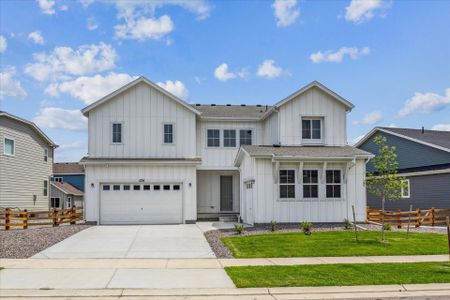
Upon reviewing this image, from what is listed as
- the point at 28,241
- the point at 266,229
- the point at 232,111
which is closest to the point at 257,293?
the point at 28,241

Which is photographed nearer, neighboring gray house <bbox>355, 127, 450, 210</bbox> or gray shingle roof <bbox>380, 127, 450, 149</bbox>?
neighboring gray house <bbox>355, 127, 450, 210</bbox>

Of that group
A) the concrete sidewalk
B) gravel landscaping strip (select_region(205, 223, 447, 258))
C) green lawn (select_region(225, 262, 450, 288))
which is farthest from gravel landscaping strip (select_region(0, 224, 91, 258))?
green lawn (select_region(225, 262, 450, 288))

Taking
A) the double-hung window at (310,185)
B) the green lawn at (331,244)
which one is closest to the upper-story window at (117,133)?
the double-hung window at (310,185)

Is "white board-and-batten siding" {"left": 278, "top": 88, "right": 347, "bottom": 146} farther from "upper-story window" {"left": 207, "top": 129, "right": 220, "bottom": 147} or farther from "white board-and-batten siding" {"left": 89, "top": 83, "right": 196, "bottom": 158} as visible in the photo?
"white board-and-batten siding" {"left": 89, "top": 83, "right": 196, "bottom": 158}

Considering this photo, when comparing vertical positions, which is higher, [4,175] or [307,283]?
[4,175]

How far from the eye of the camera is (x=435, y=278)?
11195mm

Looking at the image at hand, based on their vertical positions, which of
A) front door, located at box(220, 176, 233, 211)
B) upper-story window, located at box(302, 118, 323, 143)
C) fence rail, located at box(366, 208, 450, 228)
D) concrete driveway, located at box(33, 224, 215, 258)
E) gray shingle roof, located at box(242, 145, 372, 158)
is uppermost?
upper-story window, located at box(302, 118, 323, 143)

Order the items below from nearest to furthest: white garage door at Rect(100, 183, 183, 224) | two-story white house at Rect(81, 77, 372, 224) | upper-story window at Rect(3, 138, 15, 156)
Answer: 1. two-story white house at Rect(81, 77, 372, 224)
2. white garage door at Rect(100, 183, 183, 224)
3. upper-story window at Rect(3, 138, 15, 156)

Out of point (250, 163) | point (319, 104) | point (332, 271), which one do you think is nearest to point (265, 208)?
point (250, 163)

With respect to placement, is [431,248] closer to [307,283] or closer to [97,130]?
[307,283]

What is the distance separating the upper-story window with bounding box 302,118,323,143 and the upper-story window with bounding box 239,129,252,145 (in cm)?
431

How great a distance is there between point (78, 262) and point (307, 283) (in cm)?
671

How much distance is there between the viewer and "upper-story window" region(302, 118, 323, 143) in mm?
26188

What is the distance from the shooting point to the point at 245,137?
96.9 feet
